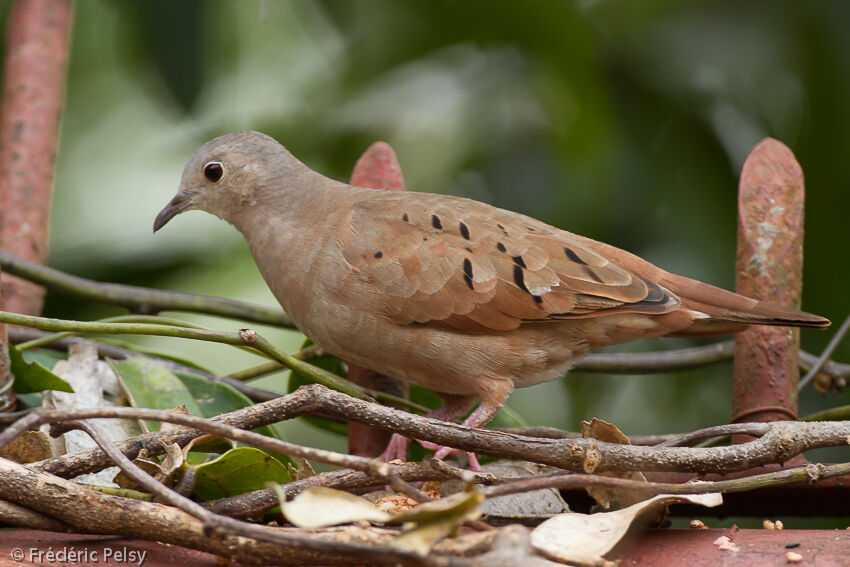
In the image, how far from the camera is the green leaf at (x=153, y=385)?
8.23ft

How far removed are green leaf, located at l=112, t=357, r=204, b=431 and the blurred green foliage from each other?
33.4 inches

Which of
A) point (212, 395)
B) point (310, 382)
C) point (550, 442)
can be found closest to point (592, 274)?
point (310, 382)

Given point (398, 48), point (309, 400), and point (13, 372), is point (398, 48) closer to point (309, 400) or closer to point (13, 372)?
point (13, 372)

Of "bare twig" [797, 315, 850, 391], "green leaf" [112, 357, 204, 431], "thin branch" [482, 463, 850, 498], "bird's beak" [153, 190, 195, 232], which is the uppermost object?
"bird's beak" [153, 190, 195, 232]

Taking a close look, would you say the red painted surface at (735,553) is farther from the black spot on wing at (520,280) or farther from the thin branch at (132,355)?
the thin branch at (132,355)

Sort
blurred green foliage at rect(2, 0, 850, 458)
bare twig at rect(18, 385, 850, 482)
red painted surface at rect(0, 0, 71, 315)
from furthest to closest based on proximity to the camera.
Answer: blurred green foliage at rect(2, 0, 850, 458) → red painted surface at rect(0, 0, 71, 315) → bare twig at rect(18, 385, 850, 482)

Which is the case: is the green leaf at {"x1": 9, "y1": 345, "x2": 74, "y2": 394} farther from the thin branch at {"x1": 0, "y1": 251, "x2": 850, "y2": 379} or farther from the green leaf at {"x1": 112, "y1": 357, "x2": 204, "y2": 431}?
the thin branch at {"x1": 0, "y1": 251, "x2": 850, "y2": 379}

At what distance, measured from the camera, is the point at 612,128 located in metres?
3.44

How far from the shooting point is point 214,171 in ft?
10.4

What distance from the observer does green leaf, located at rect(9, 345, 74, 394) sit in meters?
2.28

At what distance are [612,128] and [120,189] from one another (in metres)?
1.96

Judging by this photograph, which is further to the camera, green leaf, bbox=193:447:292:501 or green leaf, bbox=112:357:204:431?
green leaf, bbox=112:357:204:431

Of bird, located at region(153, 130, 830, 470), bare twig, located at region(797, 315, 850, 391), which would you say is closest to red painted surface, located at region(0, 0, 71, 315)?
bird, located at region(153, 130, 830, 470)

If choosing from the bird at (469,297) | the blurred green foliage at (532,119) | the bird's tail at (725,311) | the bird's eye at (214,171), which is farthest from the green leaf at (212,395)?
the bird's tail at (725,311)
